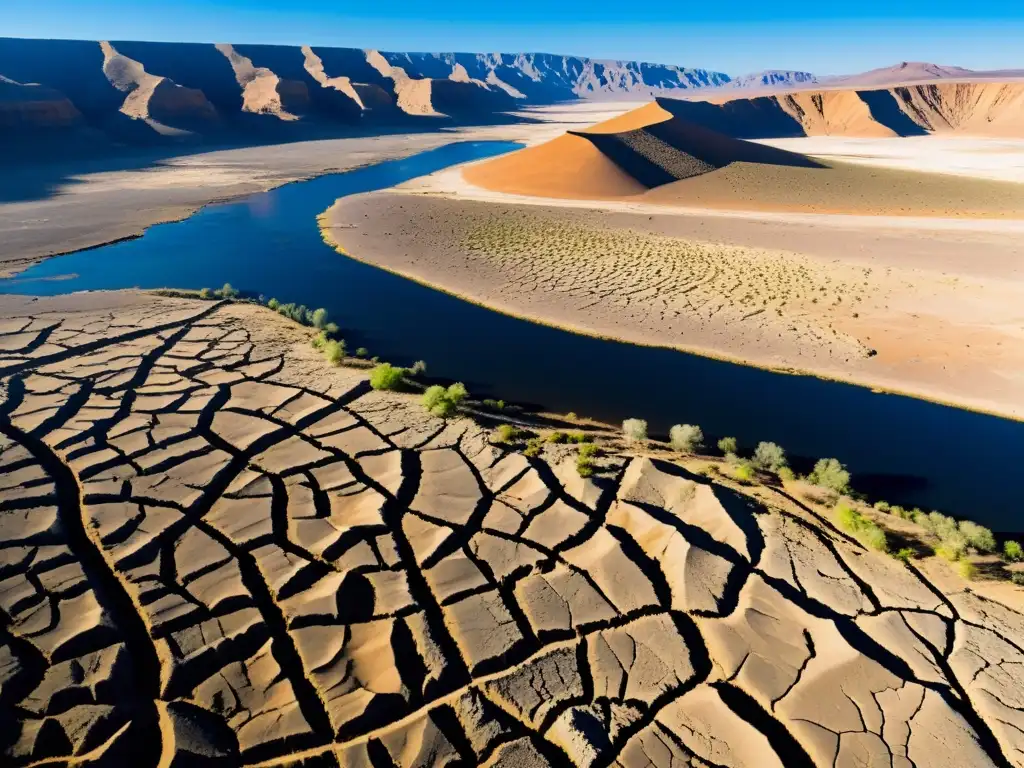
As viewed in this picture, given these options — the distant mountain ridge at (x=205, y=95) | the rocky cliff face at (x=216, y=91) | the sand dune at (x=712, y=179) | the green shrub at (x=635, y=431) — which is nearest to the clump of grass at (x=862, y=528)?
the green shrub at (x=635, y=431)

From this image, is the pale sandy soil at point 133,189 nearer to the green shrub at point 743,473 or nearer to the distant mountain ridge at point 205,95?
the distant mountain ridge at point 205,95

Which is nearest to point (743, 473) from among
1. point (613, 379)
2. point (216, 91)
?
point (613, 379)

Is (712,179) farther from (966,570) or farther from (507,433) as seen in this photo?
(966,570)

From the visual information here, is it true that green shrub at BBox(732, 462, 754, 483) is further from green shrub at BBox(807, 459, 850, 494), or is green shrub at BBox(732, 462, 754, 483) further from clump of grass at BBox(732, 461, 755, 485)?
green shrub at BBox(807, 459, 850, 494)

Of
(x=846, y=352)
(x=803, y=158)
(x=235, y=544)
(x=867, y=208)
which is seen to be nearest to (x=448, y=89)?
(x=803, y=158)

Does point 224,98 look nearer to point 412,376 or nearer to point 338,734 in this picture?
point 412,376

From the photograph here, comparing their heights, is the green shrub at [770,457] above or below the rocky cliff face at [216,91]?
below
